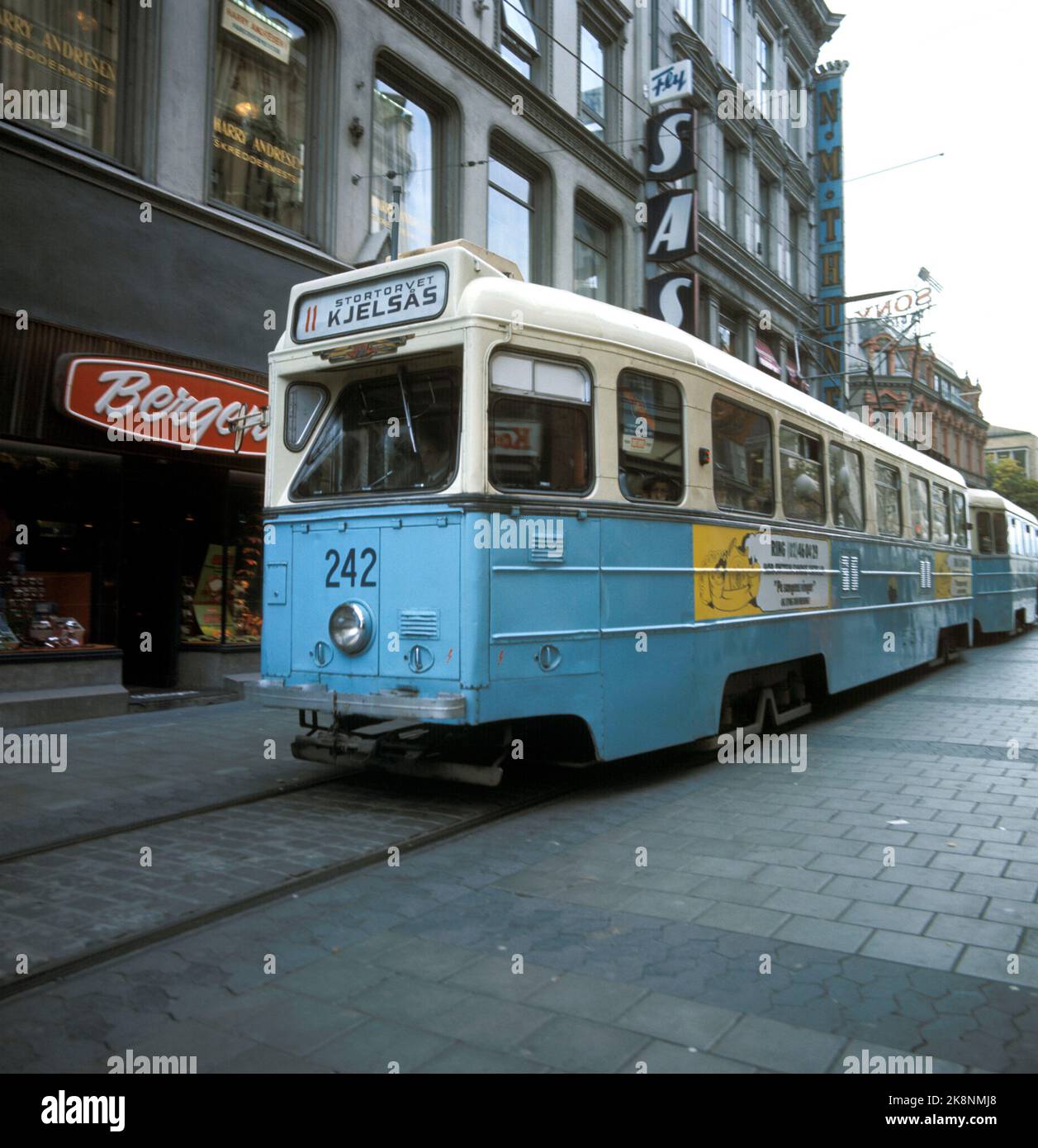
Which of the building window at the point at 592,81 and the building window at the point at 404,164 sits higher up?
the building window at the point at 592,81

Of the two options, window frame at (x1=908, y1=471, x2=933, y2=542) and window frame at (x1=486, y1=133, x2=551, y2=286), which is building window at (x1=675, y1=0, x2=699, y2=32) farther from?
window frame at (x1=908, y1=471, x2=933, y2=542)

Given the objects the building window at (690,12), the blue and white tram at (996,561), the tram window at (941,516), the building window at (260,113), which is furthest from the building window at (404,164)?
the blue and white tram at (996,561)

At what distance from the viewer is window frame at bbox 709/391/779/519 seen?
749 centimetres

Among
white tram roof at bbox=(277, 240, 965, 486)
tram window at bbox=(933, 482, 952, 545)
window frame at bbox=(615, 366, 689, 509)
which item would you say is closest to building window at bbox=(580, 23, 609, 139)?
tram window at bbox=(933, 482, 952, 545)

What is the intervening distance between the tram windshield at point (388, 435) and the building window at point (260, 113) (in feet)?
20.5

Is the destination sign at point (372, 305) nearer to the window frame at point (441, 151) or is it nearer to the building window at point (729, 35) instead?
the window frame at point (441, 151)

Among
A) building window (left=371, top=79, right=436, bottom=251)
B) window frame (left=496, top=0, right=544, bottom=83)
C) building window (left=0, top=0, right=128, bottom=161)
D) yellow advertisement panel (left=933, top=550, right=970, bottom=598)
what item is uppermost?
window frame (left=496, top=0, right=544, bottom=83)

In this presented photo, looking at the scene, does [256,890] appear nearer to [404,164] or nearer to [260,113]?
[260,113]

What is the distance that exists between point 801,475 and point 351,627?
195 inches

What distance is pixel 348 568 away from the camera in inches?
255

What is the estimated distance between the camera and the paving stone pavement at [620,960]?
3.13m

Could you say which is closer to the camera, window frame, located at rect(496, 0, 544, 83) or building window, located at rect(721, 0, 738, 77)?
window frame, located at rect(496, 0, 544, 83)

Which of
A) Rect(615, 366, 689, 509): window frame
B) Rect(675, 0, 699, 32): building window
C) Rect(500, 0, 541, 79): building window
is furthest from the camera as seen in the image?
Rect(675, 0, 699, 32): building window
